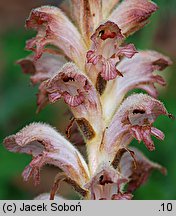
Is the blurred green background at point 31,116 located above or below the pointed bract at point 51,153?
above

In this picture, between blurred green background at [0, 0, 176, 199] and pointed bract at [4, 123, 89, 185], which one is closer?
pointed bract at [4, 123, 89, 185]

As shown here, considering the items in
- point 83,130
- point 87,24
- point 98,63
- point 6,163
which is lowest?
point 83,130

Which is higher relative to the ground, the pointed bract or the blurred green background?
the blurred green background

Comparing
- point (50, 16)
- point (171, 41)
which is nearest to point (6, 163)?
point (50, 16)

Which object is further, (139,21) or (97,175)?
(139,21)

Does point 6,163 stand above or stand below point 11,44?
below

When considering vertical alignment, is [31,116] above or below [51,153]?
above

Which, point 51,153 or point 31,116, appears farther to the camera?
point 31,116

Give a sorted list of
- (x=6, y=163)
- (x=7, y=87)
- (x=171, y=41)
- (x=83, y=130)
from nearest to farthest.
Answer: (x=83, y=130), (x=6, y=163), (x=7, y=87), (x=171, y=41)

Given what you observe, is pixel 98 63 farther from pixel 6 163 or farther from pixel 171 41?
pixel 171 41

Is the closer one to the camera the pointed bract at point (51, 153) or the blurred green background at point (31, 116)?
the pointed bract at point (51, 153)

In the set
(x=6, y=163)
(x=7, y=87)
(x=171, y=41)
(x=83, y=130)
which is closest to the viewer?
(x=83, y=130)
